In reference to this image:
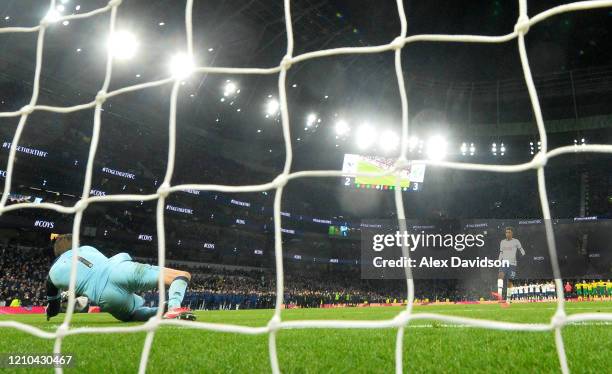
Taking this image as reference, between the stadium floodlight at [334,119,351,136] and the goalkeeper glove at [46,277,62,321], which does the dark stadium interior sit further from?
the goalkeeper glove at [46,277,62,321]

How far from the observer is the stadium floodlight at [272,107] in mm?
28703

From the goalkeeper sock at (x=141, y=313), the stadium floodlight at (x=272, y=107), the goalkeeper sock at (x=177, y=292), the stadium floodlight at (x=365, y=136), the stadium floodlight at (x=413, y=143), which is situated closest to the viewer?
the goalkeeper sock at (x=177, y=292)

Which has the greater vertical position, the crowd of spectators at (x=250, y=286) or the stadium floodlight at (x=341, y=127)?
the stadium floodlight at (x=341, y=127)

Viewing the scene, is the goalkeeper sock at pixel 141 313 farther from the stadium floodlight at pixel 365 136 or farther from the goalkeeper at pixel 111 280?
the stadium floodlight at pixel 365 136

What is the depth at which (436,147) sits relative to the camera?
105 feet

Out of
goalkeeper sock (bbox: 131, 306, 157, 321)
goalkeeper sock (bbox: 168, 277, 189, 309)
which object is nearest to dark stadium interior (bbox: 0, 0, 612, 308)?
goalkeeper sock (bbox: 131, 306, 157, 321)

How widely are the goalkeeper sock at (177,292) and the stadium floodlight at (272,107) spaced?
24.3 m

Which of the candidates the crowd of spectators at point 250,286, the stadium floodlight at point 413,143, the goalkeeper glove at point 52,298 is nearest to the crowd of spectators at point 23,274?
the crowd of spectators at point 250,286

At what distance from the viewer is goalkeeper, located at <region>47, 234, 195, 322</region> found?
15.5 ft

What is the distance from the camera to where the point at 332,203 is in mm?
39906

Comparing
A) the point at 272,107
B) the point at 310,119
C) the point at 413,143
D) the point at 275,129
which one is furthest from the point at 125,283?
the point at 413,143

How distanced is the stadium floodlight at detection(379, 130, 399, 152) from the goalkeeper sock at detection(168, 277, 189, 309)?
26.6 m

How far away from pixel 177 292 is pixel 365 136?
2714 centimetres

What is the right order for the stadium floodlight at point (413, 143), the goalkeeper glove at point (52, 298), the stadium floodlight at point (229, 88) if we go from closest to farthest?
the goalkeeper glove at point (52, 298) < the stadium floodlight at point (229, 88) < the stadium floodlight at point (413, 143)
